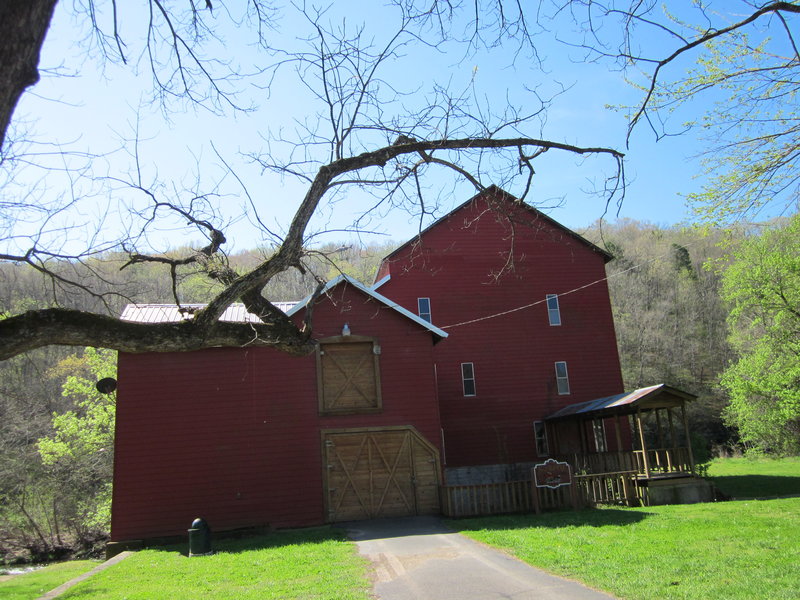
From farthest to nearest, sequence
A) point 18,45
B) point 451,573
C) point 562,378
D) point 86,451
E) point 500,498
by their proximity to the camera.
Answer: point 86,451 < point 562,378 < point 500,498 < point 451,573 < point 18,45

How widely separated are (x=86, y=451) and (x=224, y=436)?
54.7 ft

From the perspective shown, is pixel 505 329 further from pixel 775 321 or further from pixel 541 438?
pixel 775 321

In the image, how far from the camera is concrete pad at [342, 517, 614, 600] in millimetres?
7516

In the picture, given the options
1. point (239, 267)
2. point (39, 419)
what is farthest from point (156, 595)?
point (39, 419)

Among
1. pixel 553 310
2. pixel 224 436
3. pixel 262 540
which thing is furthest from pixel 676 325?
pixel 262 540

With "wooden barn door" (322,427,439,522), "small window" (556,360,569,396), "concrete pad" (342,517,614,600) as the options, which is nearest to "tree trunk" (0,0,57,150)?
"concrete pad" (342,517,614,600)

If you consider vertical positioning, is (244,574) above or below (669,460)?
below

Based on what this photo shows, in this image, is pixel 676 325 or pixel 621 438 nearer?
pixel 621 438

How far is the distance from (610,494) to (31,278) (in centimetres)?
1587

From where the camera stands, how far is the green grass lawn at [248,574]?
8.47 metres

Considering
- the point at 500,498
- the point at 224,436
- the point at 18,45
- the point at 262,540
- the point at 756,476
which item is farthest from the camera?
the point at 756,476

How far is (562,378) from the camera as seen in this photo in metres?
24.9

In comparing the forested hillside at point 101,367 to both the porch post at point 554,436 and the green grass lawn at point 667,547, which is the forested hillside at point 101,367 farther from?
the porch post at point 554,436

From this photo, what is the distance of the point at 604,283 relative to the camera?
26.2 meters
